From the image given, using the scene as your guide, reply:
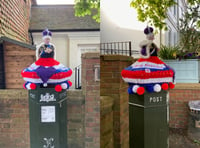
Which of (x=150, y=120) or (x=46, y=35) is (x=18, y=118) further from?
(x=150, y=120)

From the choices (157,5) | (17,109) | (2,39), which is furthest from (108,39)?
(17,109)

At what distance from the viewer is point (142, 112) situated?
0.89 meters

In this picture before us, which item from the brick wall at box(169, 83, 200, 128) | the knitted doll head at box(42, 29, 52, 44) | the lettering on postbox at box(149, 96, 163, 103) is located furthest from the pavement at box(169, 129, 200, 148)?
the knitted doll head at box(42, 29, 52, 44)

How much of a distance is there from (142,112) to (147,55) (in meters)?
0.25

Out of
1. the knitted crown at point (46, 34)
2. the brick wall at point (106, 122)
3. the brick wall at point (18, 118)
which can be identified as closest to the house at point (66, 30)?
the knitted crown at point (46, 34)

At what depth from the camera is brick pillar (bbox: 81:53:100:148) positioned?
1026 mm

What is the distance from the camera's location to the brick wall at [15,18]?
990 millimetres

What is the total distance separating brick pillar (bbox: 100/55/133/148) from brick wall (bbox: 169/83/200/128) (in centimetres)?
22

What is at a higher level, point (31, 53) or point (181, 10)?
point (181, 10)

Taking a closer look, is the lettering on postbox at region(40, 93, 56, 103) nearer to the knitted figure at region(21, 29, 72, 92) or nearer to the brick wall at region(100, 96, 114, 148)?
the knitted figure at region(21, 29, 72, 92)

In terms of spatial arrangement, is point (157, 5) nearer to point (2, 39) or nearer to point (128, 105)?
point (128, 105)

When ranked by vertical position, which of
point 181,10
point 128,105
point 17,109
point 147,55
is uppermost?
point 181,10

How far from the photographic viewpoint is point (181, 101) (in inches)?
37.5

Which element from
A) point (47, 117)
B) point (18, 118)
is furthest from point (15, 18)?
point (18, 118)
